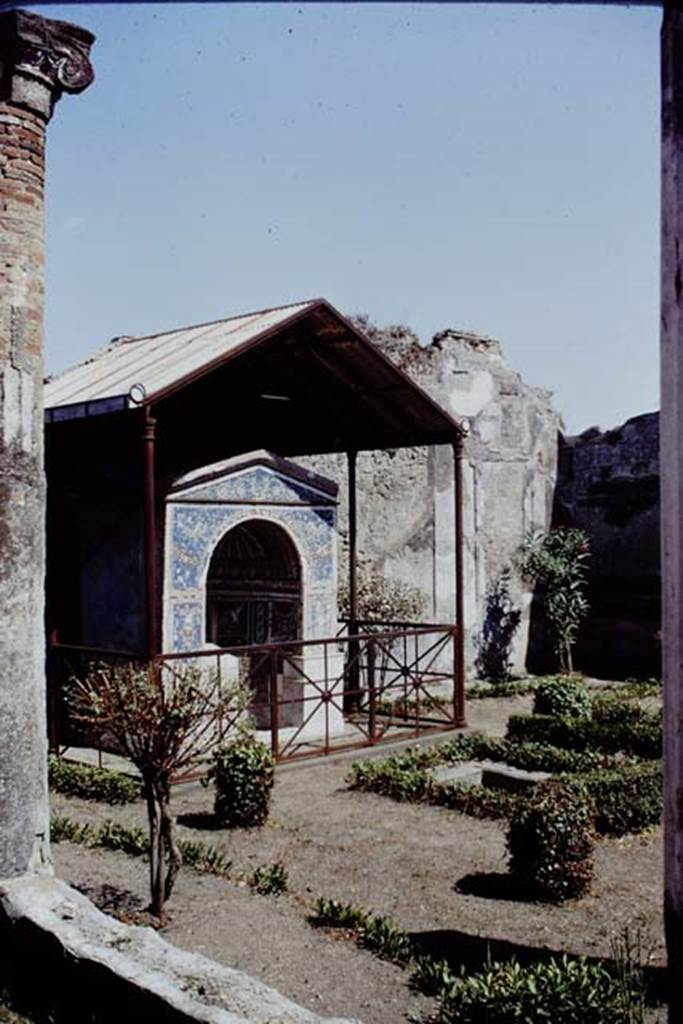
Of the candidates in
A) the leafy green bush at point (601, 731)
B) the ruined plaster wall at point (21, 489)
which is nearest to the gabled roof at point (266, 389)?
the leafy green bush at point (601, 731)

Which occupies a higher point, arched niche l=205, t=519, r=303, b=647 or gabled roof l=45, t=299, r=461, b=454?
gabled roof l=45, t=299, r=461, b=454

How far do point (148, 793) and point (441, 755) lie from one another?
544cm

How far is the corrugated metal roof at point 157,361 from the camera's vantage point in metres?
10.6

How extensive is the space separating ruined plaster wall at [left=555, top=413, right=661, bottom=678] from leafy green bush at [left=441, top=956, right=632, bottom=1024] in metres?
14.3

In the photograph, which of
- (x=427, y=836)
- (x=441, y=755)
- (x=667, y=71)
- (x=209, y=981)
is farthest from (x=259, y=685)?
(x=667, y=71)

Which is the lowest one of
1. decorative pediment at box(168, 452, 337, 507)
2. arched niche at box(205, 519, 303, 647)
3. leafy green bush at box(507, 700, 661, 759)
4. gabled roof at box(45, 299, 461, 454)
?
leafy green bush at box(507, 700, 661, 759)

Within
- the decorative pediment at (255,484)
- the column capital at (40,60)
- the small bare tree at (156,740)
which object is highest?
the column capital at (40,60)

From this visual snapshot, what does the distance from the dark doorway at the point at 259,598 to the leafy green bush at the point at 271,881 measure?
5.60 metres

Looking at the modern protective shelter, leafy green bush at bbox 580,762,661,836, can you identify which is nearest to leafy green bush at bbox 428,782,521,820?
leafy green bush at bbox 580,762,661,836

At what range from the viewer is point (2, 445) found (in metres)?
5.97

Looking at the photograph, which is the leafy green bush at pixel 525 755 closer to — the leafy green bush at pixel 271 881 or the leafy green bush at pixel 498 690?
the leafy green bush at pixel 271 881

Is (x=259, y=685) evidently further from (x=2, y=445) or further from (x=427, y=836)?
(x=2, y=445)

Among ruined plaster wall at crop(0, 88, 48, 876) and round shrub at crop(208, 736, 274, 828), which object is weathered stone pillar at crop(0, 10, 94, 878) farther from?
round shrub at crop(208, 736, 274, 828)

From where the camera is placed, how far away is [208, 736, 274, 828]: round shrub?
890 cm
